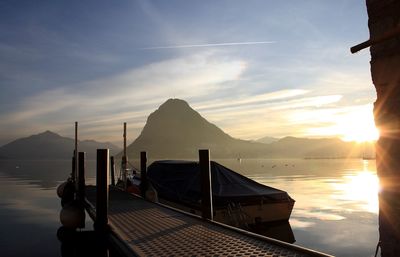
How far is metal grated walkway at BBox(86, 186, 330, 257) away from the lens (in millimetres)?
7705

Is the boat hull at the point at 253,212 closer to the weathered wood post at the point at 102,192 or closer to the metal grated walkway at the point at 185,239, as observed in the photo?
the metal grated walkway at the point at 185,239

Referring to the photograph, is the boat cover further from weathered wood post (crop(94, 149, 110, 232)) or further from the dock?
weathered wood post (crop(94, 149, 110, 232))

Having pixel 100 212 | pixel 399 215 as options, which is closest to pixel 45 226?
pixel 100 212

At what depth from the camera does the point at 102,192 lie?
11484 mm

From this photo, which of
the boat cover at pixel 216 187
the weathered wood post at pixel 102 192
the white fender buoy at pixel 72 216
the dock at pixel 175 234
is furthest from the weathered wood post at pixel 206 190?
the white fender buoy at pixel 72 216

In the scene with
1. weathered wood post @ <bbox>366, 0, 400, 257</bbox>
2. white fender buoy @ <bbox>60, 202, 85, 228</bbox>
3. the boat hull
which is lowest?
the boat hull

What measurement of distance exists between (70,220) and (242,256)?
9.82m

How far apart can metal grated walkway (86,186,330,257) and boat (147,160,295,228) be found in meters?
3.91

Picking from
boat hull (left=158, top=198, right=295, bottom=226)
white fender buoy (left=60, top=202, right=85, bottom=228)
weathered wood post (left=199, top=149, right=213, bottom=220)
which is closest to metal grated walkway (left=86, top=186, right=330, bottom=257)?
weathered wood post (left=199, top=149, right=213, bottom=220)

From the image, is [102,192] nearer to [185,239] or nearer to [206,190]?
[206,190]

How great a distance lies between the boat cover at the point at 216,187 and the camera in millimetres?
17625

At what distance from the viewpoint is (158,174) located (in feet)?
78.9

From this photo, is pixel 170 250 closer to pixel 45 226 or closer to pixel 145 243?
pixel 145 243

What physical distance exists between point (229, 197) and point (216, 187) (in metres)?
1.47
